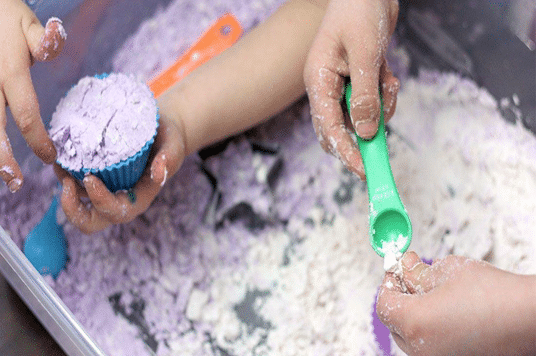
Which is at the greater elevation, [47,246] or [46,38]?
[46,38]

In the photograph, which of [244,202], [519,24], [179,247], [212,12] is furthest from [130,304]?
[519,24]

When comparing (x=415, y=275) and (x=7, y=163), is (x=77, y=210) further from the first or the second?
(x=415, y=275)

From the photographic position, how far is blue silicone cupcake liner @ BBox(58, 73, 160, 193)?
0.52m

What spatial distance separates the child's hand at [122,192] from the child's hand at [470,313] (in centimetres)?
27

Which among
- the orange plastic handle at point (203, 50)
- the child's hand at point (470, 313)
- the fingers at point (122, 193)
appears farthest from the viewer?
the orange plastic handle at point (203, 50)

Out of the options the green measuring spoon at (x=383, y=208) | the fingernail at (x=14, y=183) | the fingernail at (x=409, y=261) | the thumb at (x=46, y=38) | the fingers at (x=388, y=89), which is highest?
the thumb at (x=46, y=38)

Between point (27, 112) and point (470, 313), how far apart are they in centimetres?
44

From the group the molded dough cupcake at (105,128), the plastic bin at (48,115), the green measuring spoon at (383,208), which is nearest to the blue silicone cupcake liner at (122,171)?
the molded dough cupcake at (105,128)

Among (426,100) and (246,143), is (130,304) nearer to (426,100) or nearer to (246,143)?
(246,143)

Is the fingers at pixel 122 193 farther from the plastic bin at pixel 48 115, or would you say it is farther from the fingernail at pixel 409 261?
the fingernail at pixel 409 261

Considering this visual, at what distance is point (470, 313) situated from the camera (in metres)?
0.45

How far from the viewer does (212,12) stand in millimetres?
853

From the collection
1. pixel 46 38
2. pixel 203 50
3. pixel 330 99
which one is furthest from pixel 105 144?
pixel 203 50

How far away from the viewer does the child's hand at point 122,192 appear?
0.55m
